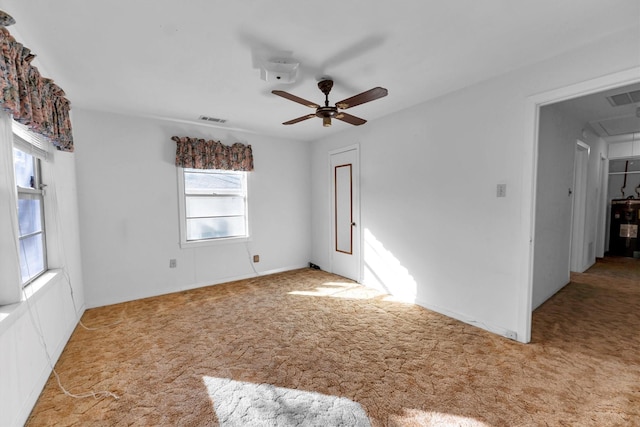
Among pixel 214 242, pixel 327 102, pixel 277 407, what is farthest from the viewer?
pixel 214 242

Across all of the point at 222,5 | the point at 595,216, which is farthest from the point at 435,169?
the point at 595,216

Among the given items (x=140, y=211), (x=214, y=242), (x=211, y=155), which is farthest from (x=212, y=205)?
(x=140, y=211)

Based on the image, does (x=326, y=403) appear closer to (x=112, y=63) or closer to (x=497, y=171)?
(x=497, y=171)

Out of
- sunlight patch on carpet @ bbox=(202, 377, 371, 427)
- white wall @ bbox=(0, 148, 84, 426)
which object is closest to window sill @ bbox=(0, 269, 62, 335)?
white wall @ bbox=(0, 148, 84, 426)

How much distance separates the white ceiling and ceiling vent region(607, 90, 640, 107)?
138 cm

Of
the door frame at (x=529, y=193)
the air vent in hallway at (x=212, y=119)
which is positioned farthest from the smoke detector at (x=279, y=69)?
the door frame at (x=529, y=193)

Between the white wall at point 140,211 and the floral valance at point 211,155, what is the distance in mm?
Result: 150

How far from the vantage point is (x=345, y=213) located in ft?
15.1

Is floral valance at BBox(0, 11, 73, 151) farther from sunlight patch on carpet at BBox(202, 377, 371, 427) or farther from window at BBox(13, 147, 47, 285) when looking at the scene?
sunlight patch on carpet at BBox(202, 377, 371, 427)

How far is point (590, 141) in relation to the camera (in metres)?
4.61

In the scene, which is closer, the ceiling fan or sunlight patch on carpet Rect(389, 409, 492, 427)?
sunlight patch on carpet Rect(389, 409, 492, 427)

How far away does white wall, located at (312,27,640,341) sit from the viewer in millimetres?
2439

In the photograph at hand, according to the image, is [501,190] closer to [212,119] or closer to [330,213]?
[330,213]

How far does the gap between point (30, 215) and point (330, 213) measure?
11.9 feet
